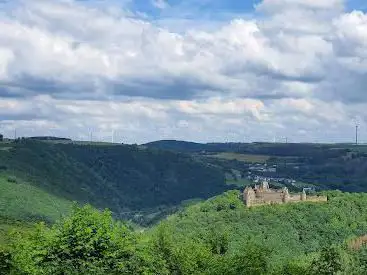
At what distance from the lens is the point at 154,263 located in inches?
2758

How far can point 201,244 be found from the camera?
4232 inches

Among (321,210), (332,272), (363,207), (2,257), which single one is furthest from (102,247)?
(363,207)

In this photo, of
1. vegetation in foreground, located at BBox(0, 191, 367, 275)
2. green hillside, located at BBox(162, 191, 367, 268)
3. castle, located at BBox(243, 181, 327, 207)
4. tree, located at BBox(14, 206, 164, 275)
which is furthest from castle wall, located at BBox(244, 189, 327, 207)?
tree, located at BBox(14, 206, 164, 275)

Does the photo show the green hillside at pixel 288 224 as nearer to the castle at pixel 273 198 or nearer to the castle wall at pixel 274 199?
the castle wall at pixel 274 199

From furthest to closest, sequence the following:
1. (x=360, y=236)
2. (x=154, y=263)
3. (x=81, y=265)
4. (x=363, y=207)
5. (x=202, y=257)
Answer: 1. (x=363, y=207)
2. (x=360, y=236)
3. (x=202, y=257)
4. (x=154, y=263)
5. (x=81, y=265)

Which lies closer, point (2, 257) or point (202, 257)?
point (2, 257)

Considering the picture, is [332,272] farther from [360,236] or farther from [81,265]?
[360,236]

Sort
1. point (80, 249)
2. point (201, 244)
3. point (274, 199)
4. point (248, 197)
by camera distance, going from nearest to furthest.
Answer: point (80, 249), point (201, 244), point (274, 199), point (248, 197)

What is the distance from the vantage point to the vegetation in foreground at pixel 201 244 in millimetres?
53844

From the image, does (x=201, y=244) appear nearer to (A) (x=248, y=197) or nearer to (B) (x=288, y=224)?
(B) (x=288, y=224)

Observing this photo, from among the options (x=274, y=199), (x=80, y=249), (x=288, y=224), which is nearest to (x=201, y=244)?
(x=80, y=249)

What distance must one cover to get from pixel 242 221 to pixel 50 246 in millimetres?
116589

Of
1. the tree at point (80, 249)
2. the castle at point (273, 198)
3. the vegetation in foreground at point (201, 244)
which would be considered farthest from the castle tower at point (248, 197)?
the tree at point (80, 249)

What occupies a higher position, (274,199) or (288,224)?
(274,199)
